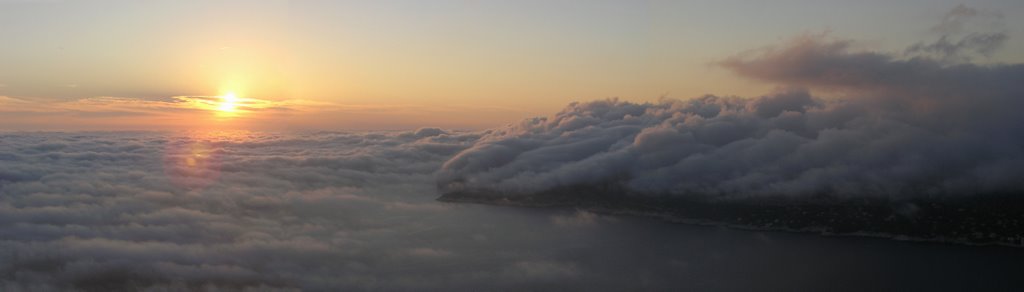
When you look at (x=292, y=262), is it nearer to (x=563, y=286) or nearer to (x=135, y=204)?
(x=563, y=286)

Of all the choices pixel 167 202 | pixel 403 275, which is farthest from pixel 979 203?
Answer: pixel 167 202

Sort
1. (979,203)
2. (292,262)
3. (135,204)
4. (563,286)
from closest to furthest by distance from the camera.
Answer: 1. (563,286)
2. (292,262)
3. (135,204)
4. (979,203)

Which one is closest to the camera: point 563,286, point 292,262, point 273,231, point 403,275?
point 563,286

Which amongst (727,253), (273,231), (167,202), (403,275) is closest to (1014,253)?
(727,253)

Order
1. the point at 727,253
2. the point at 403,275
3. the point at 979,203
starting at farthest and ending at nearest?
the point at 979,203, the point at 727,253, the point at 403,275

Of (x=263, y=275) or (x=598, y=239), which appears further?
(x=598, y=239)

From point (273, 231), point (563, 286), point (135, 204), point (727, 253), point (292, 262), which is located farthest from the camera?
point (135, 204)

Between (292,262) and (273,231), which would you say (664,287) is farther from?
(273,231)

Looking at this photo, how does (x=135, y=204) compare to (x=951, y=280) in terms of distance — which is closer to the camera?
(x=951, y=280)
